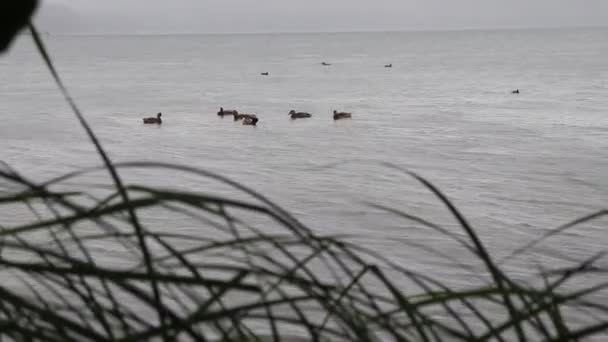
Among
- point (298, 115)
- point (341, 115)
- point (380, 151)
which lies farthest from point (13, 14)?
point (298, 115)

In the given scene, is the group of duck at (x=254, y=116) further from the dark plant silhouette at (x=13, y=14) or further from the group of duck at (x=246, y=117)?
the dark plant silhouette at (x=13, y=14)

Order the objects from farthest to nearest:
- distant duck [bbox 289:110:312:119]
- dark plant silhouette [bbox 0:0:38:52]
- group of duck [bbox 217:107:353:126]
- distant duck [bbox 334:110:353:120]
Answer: distant duck [bbox 289:110:312:119], distant duck [bbox 334:110:353:120], group of duck [bbox 217:107:353:126], dark plant silhouette [bbox 0:0:38:52]

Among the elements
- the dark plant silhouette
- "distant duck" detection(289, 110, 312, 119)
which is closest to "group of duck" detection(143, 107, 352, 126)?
"distant duck" detection(289, 110, 312, 119)

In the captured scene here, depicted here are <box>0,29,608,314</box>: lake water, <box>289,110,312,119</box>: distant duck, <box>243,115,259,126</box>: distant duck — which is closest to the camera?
<box>0,29,608,314</box>: lake water

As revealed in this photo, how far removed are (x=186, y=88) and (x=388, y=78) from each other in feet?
54.6

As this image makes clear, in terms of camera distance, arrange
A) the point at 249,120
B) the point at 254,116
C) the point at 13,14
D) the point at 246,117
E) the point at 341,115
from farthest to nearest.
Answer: the point at 341,115 < the point at 254,116 < the point at 246,117 < the point at 249,120 < the point at 13,14

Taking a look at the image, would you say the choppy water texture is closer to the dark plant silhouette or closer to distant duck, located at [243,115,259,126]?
distant duck, located at [243,115,259,126]

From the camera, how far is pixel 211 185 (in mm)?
14695

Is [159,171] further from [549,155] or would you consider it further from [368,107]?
[368,107]

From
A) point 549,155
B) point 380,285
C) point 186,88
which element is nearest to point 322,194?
point 380,285

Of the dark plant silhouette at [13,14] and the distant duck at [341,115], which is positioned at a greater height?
the dark plant silhouette at [13,14]

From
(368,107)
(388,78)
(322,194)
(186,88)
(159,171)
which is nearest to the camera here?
(322,194)

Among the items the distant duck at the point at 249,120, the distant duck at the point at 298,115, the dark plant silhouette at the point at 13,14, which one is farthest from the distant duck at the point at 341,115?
the dark plant silhouette at the point at 13,14

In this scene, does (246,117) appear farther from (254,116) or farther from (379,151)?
(379,151)
